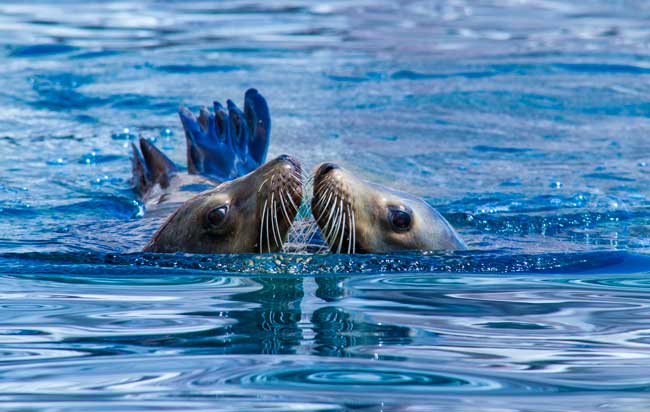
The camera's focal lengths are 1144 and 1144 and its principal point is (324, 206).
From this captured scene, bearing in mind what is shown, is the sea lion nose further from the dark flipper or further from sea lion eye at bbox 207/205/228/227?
the dark flipper

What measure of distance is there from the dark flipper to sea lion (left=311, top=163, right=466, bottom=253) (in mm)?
2362

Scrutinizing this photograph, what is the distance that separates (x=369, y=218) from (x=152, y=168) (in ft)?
8.73

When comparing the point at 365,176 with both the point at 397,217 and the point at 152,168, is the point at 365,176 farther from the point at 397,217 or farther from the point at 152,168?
the point at 397,217

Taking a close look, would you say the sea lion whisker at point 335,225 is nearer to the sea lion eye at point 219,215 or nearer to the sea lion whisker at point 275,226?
the sea lion whisker at point 275,226

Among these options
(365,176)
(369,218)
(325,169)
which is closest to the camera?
(325,169)

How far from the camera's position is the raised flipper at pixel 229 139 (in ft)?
23.1

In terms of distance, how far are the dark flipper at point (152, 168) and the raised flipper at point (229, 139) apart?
0.15 metres

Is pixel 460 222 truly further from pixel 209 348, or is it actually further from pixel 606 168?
pixel 209 348

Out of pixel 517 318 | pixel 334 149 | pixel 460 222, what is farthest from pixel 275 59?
pixel 517 318

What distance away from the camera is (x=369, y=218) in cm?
482

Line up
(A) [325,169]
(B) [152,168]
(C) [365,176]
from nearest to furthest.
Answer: (A) [325,169]
(B) [152,168]
(C) [365,176]

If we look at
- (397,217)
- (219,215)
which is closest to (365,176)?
(397,217)

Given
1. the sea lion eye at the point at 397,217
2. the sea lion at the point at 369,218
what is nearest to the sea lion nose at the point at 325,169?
Answer: the sea lion at the point at 369,218

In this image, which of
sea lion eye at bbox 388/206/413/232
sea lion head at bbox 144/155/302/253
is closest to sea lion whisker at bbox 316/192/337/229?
sea lion head at bbox 144/155/302/253
